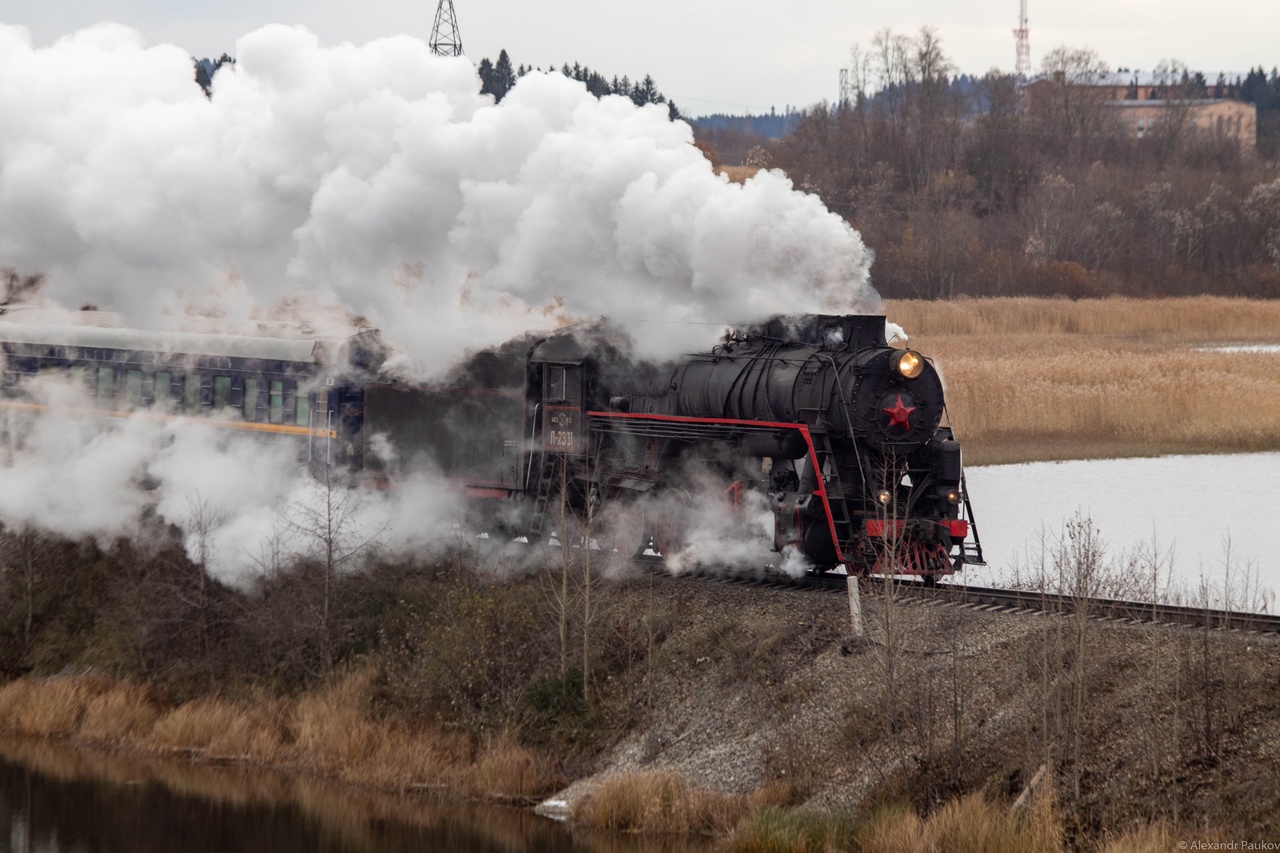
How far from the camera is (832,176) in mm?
76125

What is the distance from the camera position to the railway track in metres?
15.8

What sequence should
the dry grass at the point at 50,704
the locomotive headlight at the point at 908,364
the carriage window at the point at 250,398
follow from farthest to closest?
the carriage window at the point at 250,398, the dry grass at the point at 50,704, the locomotive headlight at the point at 908,364

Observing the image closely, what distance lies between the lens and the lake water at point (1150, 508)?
78.7 feet

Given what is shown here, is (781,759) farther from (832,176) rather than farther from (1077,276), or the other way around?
(832,176)

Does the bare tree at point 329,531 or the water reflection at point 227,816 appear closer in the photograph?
the water reflection at point 227,816

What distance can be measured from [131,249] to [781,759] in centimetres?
1525

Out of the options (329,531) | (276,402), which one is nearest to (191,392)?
(276,402)

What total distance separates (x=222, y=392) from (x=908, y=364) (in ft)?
42.3

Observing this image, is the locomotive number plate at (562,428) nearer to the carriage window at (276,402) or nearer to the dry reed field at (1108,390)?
the carriage window at (276,402)

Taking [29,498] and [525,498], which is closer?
[525,498]

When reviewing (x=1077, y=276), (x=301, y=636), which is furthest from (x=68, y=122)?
(x=1077, y=276)

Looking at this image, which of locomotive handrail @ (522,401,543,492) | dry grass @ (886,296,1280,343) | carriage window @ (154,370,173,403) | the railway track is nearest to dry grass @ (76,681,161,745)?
carriage window @ (154,370,173,403)

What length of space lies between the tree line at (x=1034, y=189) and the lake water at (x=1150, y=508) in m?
30.6

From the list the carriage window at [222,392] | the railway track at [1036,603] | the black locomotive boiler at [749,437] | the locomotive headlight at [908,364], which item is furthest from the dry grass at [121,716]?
the locomotive headlight at [908,364]
